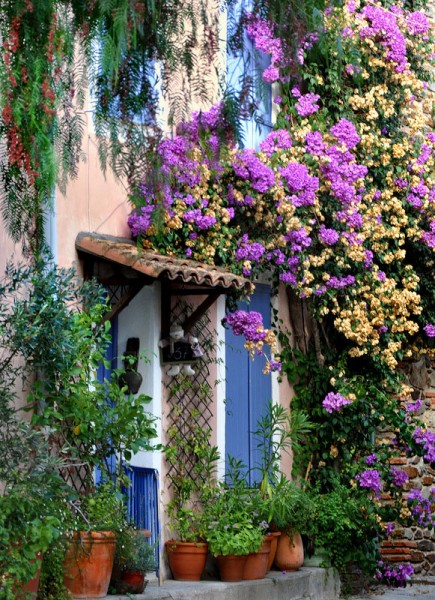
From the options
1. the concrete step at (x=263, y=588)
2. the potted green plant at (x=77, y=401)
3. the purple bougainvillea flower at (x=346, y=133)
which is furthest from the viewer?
the purple bougainvillea flower at (x=346, y=133)

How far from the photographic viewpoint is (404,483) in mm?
13289

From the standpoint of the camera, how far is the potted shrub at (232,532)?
10.5m

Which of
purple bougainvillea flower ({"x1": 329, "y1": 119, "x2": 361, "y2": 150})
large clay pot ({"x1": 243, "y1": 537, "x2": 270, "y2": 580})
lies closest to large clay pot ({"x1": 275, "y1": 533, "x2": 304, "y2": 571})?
large clay pot ({"x1": 243, "y1": 537, "x2": 270, "y2": 580})

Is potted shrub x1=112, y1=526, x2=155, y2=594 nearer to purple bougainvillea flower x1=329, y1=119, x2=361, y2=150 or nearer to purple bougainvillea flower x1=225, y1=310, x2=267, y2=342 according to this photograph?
purple bougainvillea flower x1=225, y1=310, x2=267, y2=342

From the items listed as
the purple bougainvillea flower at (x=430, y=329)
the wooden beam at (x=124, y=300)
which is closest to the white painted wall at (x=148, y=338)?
the wooden beam at (x=124, y=300)

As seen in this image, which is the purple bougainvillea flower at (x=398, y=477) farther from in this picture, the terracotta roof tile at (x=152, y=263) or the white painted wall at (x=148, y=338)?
the terracotta roof tile at (x=152, y=263)

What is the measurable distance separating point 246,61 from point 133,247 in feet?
13.1

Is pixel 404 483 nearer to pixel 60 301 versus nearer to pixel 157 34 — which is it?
pixel 60 301

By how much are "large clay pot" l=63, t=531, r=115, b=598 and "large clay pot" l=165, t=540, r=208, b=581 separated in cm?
158

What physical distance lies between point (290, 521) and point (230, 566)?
98 cm

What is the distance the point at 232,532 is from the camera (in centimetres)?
1073

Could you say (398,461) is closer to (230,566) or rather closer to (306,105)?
(230,566)

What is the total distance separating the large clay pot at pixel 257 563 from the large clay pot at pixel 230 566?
0.15 meters

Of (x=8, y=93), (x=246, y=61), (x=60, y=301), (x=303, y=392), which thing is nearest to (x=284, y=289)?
(x=303, y=392)
